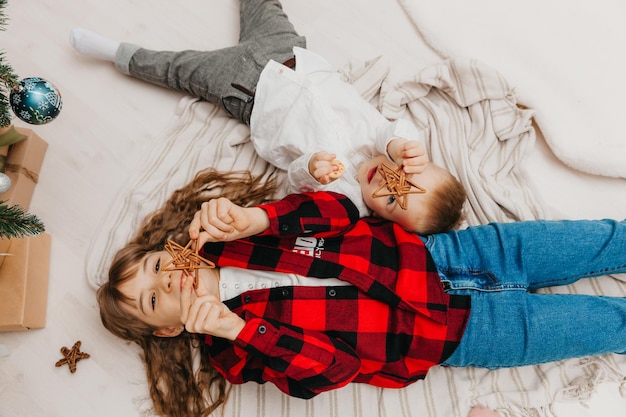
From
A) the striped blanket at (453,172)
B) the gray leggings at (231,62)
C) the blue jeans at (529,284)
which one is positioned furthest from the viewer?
the gray leggings at (231,62)

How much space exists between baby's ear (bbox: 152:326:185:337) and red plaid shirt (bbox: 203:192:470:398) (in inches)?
2.6

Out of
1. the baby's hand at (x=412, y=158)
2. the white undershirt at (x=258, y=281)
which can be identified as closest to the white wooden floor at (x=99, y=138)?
the white undershirt at (x=258, y=281)

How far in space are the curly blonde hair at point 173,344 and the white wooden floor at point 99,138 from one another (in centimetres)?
7

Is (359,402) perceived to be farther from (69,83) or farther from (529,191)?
(69,83)

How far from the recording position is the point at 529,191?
4.01ft

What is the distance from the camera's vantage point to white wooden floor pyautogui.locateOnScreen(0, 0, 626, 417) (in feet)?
3.78

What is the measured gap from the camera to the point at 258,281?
104cm

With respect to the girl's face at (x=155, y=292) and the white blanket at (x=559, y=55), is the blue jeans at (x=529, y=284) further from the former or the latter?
the girl's face at (x=155, y=292)

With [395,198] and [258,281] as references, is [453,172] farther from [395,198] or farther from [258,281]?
[258,281]

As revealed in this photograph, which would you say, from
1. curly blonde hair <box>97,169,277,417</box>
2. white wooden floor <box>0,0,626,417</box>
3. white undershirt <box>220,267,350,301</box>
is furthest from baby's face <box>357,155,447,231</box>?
white wooden floor <box>0,0,626,417</box>

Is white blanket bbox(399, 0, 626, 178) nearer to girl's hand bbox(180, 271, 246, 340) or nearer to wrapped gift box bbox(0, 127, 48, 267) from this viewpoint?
girl's hand bbox(180, 271, 246, 340)

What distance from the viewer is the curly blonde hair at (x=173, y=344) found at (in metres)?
1.07

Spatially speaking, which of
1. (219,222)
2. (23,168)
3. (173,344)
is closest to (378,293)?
(219,222)

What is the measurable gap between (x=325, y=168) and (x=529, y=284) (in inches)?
22.2
